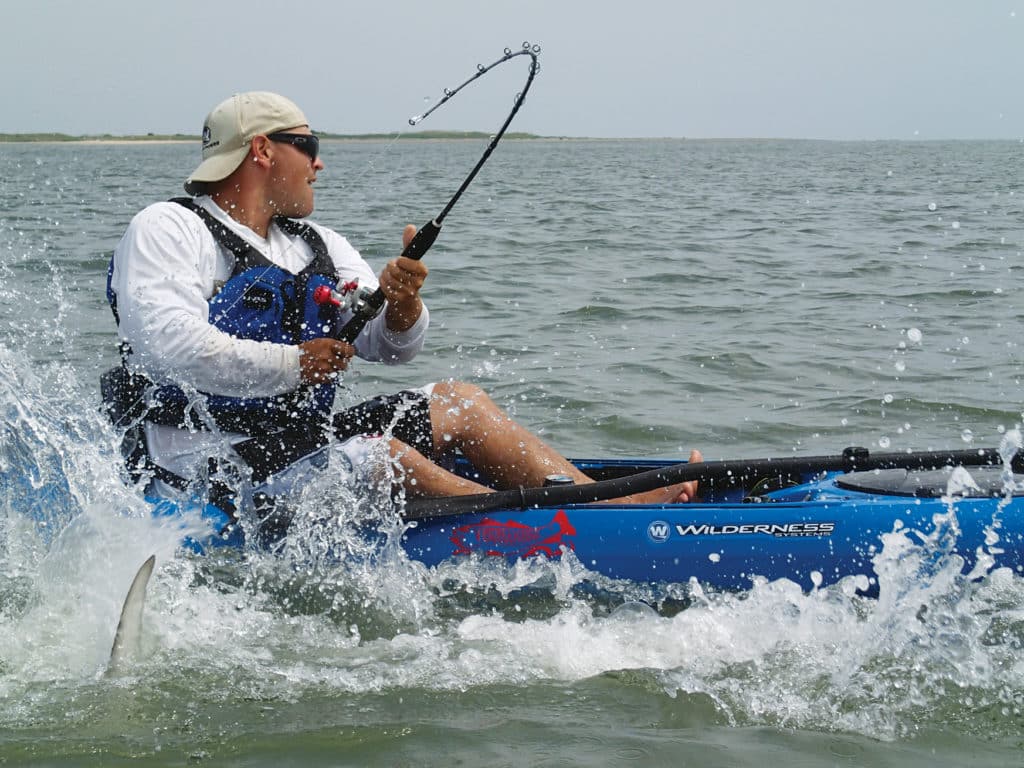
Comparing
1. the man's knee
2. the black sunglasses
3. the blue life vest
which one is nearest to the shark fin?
the blue life vest

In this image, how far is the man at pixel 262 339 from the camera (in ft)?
12.9

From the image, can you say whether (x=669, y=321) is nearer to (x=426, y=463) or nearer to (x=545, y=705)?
(x=426, y=463)

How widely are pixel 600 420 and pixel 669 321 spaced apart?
2.89 metres

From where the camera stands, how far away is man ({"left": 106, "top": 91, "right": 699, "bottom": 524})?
3932 millimetres

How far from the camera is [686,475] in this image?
14.0 ft

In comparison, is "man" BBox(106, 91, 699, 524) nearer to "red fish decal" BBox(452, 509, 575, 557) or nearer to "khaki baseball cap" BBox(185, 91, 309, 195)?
"khaki baseball cap" BBox(185, 91, 309, 195)

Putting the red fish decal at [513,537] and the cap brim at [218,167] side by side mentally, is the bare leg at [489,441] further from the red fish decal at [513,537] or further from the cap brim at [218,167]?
the cap brim at [218,167]

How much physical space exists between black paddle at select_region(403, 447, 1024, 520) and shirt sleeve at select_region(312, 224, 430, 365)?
69cm

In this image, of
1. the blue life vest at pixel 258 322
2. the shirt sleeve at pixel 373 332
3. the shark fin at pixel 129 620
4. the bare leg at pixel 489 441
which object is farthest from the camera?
the shirt sleeve at pixel 373 332

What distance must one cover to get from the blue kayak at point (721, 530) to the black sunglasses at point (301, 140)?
1397mm

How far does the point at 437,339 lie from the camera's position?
9133 mm

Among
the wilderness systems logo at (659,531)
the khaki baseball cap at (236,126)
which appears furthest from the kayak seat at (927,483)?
the khaki baseball cap at (236,126)

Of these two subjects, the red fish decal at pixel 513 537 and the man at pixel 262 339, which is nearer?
the man at pixel 262 339

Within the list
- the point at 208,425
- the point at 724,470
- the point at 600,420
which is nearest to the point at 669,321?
the point at 600,420
